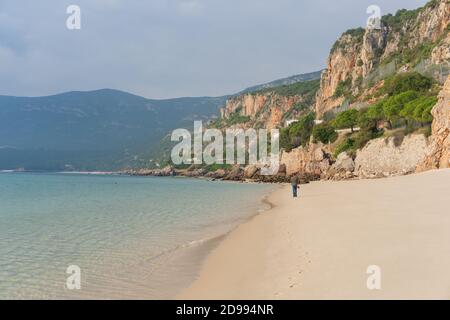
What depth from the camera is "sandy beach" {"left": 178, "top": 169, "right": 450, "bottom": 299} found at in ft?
22.3

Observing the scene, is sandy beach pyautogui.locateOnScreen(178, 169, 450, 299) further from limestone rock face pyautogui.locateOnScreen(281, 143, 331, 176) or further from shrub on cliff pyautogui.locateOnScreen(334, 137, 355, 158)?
limestone rock face pyautogui.locateOnScreen(281, 143, 331, 176)

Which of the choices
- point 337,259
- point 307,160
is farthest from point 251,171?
point 337,259

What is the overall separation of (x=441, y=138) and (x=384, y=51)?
2634 inches

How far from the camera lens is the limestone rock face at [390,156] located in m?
43.0

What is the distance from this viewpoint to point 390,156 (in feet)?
159

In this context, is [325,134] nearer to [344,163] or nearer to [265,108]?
[344,163]

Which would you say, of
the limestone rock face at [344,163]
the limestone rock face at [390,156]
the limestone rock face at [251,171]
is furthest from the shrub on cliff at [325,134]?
the limestone rock face at [251,171]

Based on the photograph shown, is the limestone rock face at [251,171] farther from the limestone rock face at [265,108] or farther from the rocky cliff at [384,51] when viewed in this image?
the limestone rock face at [265,108]

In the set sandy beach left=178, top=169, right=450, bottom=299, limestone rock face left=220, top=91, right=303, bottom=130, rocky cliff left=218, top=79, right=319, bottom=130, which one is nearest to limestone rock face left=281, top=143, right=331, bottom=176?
sandy beach left=178, top=169, right=450, bottom=299

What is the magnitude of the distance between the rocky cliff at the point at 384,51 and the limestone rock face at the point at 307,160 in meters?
16.9

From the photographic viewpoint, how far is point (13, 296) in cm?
820

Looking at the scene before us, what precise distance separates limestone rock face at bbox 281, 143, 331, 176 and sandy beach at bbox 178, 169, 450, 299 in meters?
50.0

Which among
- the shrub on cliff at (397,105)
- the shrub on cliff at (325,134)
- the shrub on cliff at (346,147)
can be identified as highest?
the shrub on cliff at (397,105)
